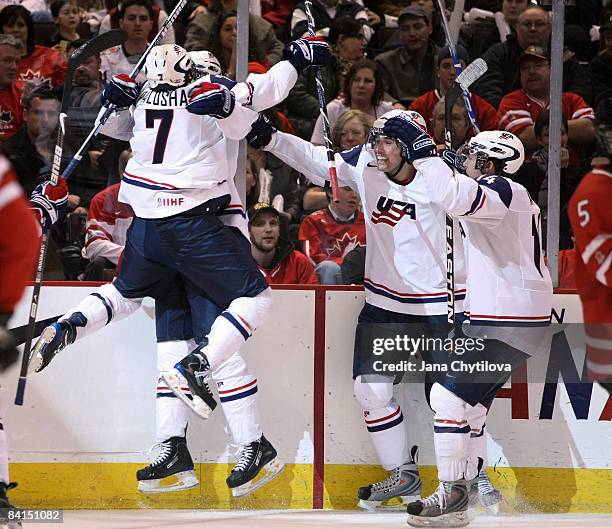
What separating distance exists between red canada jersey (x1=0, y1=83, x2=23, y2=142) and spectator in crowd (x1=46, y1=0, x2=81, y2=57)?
73cm

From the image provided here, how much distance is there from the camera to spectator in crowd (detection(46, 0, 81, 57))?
20.1 ft

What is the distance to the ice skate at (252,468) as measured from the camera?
4.54m

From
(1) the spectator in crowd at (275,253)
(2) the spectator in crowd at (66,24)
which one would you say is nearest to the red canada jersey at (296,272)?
(1) the spectator in crowd at (275,253)

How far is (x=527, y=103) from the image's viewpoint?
17.0 ft

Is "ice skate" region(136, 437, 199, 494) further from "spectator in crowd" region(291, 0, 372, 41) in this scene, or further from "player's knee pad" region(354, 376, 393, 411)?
"spectator in crowd" region(291, 0, 372, 41)

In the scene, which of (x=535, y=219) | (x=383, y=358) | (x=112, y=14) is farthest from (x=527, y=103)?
(x=112, y=14)

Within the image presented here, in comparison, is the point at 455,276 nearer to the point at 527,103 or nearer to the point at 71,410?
the point at 527,103

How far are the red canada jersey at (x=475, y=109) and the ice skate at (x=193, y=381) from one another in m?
1.49

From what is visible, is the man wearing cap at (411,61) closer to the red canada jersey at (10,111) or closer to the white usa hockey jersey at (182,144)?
the white usa hockey jersey at (182,144)

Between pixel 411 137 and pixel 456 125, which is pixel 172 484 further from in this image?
pixel 456 125

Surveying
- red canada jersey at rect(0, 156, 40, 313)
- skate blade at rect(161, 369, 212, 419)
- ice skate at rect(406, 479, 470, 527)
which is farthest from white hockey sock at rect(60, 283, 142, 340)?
red canada jersey at rect(0, 156, 40, 313)

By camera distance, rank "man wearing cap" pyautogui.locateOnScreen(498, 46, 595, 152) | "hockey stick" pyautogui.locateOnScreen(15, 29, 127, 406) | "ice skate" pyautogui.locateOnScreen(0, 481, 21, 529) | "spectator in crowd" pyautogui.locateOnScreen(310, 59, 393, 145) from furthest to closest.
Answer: "spectator in crowd" pyautogui.locateOnScreen(310, 59, 393, 145) → "man wearing cap" pyautogui.locateOnScreen(498, 46, 595, 152) → "hockey stick" pyautogui.locateOnScreen(15, 29, 127, 406) → "ice skate" pyautogui.locateOnScreen(0, 481, 21, 529)

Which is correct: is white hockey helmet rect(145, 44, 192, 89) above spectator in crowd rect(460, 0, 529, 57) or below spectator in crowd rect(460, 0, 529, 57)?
below

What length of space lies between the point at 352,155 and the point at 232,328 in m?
0.86
